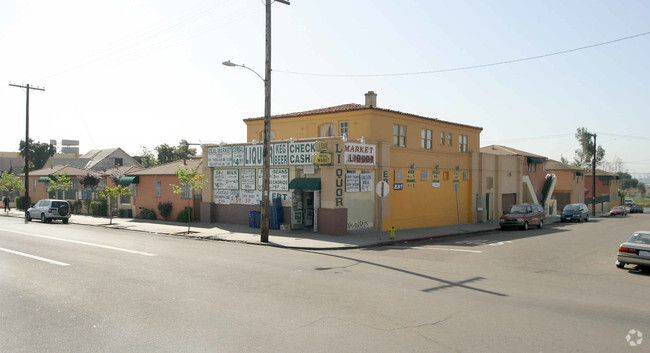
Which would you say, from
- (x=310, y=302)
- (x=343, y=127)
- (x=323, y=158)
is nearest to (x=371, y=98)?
(x=343, y=127)

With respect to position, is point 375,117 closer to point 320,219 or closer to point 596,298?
point 320,219

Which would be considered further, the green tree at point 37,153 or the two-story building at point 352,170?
the green tree at point 37,153

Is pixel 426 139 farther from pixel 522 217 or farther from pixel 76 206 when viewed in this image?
pixel 76 206

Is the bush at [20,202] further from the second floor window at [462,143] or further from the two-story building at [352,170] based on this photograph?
the second floor window at [462,143]

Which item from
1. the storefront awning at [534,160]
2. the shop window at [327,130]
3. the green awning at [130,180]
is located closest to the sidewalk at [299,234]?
the green awning at [130,180]

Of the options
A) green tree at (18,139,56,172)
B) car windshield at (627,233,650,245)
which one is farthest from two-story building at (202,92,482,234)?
green tree at (18,139,56,172)

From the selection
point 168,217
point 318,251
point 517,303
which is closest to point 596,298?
point 517,303

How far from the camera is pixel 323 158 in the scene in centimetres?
2291

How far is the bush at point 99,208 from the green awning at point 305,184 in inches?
827

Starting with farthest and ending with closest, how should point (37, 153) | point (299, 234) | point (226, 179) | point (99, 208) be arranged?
point (37, 153) < point (99, 208) < point (226, 179) < point (299, 234)

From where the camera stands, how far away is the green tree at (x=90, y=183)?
1596 inches

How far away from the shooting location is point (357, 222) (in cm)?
2439

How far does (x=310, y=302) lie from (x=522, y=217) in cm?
2355

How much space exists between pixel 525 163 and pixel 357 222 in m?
23.9
